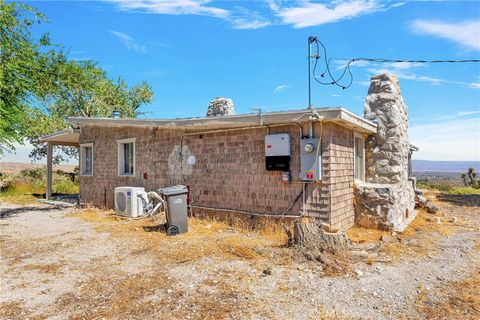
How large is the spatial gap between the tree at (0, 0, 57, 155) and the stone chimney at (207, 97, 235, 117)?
230 inches

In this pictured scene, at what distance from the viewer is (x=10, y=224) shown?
9.07 meters

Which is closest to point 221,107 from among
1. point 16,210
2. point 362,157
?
point 362,157

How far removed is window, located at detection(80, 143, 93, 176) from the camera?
1270cm

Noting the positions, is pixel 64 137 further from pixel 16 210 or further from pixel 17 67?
pixel 17 67

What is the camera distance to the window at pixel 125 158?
433 inches

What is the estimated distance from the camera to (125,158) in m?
11.2

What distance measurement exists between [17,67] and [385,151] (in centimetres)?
1036

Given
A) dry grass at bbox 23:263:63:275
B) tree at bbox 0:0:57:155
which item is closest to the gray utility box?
dry grass at bbox 23:263:63:275

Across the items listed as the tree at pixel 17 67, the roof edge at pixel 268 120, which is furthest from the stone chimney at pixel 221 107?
the tree at pixel 17 67

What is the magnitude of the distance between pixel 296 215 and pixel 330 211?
2.56 feet

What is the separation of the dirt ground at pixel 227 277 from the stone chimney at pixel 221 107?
611 centimetres

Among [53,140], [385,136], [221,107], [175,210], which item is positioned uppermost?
[221,107]

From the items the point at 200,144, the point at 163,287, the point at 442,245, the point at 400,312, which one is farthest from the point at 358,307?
the point at 200,144

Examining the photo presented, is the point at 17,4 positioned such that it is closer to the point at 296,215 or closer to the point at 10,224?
the point at 10,224
